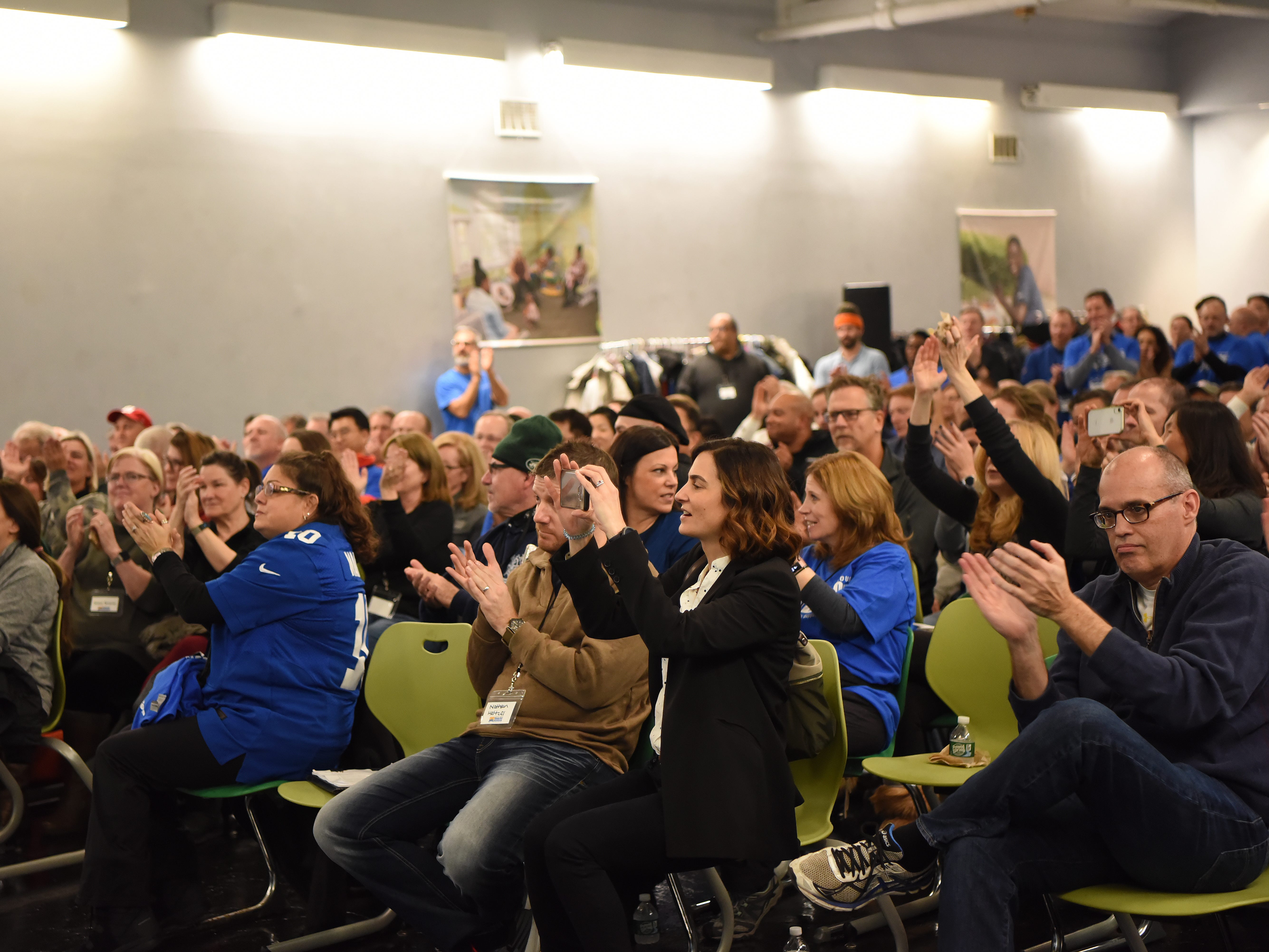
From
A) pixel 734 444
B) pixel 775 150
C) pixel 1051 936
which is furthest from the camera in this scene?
pixel 775 150

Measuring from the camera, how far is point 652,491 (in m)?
3.53

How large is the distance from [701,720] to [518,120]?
344 inches

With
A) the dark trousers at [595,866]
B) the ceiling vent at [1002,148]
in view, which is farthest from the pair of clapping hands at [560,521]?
the ceiling vent at [1002,148]

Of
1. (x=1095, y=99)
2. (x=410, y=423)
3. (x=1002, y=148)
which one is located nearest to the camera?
(x=410, y=423)

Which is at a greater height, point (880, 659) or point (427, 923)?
point (880, 659)

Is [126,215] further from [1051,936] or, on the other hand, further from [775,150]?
[1051,936]

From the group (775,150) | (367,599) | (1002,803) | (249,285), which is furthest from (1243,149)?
(1002,803)

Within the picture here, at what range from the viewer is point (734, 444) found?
2.79m

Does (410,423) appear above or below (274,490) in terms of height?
above

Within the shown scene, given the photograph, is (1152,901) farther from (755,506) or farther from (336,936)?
(336,936)

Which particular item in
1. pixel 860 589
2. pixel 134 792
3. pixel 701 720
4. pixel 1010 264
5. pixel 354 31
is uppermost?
pixel 354 31

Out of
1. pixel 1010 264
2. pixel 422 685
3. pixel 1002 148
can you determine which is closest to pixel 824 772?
pixel 422 685

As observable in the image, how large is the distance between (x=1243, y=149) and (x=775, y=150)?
6.45 meters

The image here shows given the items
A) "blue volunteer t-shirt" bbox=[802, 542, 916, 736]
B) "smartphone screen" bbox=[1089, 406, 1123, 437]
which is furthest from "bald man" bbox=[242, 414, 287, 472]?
"smartphone screen" bbox=[1089, 406, 1123, 437]
